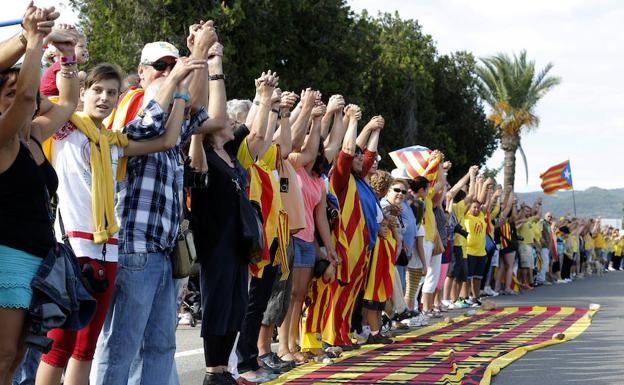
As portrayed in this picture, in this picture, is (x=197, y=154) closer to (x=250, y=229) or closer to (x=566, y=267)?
(x=250, y=229)

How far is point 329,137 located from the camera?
32.2 feet

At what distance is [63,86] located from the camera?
5.10m

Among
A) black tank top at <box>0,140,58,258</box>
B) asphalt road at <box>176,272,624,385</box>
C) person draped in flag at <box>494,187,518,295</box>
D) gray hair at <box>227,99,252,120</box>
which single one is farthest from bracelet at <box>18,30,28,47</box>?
person draped in flag at <box>494,187,518,295</box>

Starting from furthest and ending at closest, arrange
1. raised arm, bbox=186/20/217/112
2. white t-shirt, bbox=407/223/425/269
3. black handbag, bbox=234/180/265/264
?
white t-shirt, bbox=407/223/425/269
black handbag, bbox=234/180/265/264
raised arm, bbox=186/20/217/112

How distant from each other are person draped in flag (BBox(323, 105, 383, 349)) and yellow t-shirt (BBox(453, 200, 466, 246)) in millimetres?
6397

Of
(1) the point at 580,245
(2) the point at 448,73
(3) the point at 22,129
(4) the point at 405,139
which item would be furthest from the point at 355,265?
(2) the point at 448,73

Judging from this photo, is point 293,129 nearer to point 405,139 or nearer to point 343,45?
point 343,45

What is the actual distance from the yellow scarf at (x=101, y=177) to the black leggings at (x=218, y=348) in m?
1.73

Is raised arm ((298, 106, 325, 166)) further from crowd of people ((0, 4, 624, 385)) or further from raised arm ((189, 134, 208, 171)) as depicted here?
raised arm ((189, 134, 208, 171))

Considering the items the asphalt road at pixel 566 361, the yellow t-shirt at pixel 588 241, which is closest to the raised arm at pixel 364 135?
the asphalt road at pixel 566 361

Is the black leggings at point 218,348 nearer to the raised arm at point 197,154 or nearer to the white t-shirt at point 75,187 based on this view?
the raised arm at point 197,154

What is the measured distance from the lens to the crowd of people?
4.42 meters

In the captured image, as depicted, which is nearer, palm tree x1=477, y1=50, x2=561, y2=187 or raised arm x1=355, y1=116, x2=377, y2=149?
raised arm x1=355, y1=116, x2=377, y2=149

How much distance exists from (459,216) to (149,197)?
12.6 metres
